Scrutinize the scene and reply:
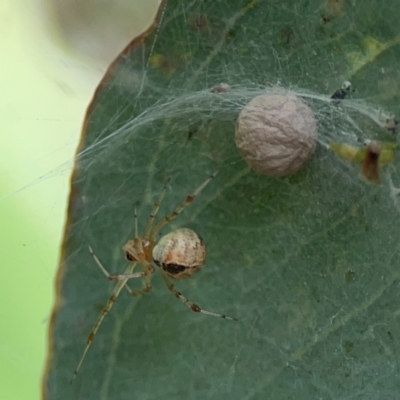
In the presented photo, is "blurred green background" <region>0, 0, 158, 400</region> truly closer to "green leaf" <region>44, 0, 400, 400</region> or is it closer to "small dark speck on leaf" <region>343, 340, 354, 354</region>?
"green leaf" <region>44, 0, 400, 400</region>

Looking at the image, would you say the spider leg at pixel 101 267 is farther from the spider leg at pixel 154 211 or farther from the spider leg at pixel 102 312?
the spider leg at pixel 154 211

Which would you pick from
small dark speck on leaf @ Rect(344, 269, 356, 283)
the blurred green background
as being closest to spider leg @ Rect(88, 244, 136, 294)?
the blurred green background

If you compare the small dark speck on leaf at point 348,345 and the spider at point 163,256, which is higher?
the spider at point 163,256

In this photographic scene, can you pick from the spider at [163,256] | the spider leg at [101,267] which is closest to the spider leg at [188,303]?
the spider at [163,256]

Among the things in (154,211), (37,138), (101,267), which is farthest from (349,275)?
A: (37,138)

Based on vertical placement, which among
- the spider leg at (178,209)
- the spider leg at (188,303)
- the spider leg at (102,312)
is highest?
the spider leg at (178,209)

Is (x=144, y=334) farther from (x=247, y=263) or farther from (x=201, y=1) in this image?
(x=201, y=1)

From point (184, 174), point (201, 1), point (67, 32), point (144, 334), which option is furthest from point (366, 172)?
point (67, 32)
